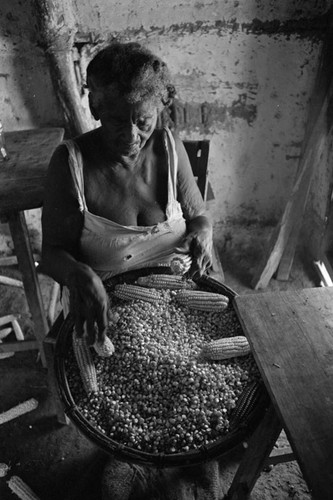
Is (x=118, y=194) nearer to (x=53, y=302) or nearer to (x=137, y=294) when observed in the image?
(x=137, y=294)

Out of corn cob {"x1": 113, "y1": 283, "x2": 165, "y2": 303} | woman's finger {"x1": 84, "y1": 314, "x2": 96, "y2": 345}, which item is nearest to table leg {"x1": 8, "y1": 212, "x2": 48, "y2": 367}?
corn cob {"x1": 113, "y1": 283, "x2": 165, "y2": 303}

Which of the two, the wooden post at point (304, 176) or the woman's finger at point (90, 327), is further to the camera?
the wooden post at point (304, 176)

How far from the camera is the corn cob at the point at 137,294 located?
226 cm

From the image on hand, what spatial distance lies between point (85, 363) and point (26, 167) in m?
1.41

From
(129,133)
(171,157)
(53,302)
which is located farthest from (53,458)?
(129,133)

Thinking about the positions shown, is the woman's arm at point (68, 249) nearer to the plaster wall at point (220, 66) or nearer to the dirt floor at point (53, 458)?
the dirt floor at point (53, 458)

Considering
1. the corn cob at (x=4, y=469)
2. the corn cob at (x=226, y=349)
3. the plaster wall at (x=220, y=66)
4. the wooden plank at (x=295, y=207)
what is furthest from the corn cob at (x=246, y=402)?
the plaster wall at (x=220, y=66)

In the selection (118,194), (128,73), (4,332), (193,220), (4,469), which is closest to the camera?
(128,73)

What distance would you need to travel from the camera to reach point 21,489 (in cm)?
273

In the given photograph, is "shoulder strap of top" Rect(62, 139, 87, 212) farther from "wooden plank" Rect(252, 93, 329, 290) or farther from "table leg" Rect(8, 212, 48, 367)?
"wooden plank" Rect(252, 93, 329, 290)

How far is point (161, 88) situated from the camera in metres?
1.95

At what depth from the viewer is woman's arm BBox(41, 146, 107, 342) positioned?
6.28 feet

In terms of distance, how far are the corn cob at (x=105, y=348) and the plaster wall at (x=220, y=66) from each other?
7.09ft

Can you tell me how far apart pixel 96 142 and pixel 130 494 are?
78.8 inches
